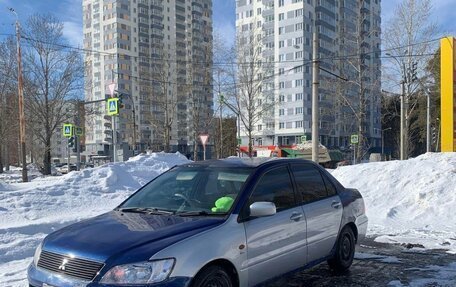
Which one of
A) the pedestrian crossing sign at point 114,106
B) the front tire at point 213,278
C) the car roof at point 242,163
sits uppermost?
the pedestrian crossing sign at point 114,106

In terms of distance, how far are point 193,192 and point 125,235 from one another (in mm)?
1191

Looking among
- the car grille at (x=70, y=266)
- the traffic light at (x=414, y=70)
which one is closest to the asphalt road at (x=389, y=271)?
the car grille at (x=70, y=266)

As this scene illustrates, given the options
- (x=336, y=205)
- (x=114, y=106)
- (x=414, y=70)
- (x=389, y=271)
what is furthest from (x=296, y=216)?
(x=414, y=70)

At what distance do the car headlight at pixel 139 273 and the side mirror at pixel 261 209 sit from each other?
1.13 m

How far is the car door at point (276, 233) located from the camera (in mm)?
4547

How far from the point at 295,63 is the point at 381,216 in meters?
78.2

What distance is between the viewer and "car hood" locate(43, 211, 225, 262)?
3.71m

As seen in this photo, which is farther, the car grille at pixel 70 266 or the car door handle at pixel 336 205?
the car door handle at pixel 336 205

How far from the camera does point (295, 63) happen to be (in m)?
86.6

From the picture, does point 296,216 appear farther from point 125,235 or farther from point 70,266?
point 70,266

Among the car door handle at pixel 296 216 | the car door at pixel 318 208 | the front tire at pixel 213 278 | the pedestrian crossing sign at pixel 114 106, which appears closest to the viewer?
the front tire at pixel 213 278

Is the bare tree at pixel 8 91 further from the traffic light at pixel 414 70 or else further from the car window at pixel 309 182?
the car window at pixel 309 182

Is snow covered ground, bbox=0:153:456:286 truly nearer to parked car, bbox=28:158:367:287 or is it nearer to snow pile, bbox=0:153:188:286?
snow pile, bbox=0:153:188:286

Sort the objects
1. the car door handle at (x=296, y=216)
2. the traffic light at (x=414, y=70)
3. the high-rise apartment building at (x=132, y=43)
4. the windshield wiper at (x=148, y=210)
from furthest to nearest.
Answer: the high-rise apartment building at (x=132, y=43)
the traffic light at (x=414, y=70)
the car door handle at (x=296, y=216)
the windshield wiper at (x=148, y=210)
